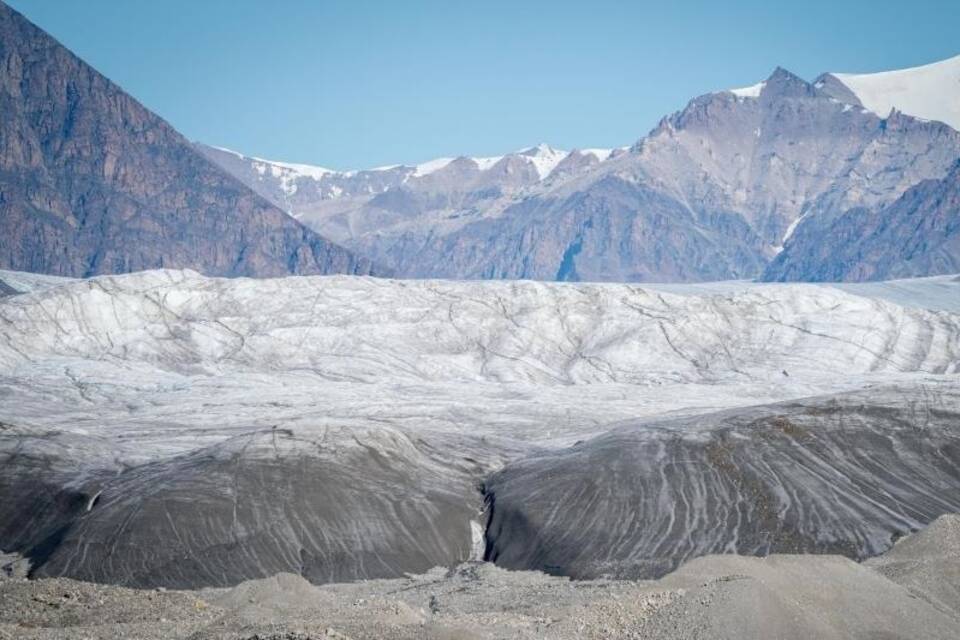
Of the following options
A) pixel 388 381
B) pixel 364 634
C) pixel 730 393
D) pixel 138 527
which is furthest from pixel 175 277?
pixel 364 634

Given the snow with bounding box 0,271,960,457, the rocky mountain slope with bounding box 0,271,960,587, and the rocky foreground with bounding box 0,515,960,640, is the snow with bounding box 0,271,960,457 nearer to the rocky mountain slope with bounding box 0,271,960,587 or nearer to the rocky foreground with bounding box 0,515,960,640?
the rocky mountain slope with bounding box 0,271,960,587

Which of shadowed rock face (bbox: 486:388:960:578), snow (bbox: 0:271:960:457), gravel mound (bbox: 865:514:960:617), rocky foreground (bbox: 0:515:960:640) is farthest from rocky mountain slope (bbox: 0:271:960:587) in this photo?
rocky foreground (bbox: 0:515:960:640)

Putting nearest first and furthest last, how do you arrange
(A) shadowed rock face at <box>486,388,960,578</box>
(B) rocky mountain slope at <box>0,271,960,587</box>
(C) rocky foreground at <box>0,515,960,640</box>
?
1. (C) rocky foreground at <box>0,515,960,640</box>
2. (A) shadowed rock face at <box>486,388,960,578</box>
3. (B) rocky mountain slope at <box>0,271,960,587</box>

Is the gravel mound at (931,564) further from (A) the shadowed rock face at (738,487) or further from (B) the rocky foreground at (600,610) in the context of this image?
(A) the shadowed rock face at (738,487)

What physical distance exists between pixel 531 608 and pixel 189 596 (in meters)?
12.5

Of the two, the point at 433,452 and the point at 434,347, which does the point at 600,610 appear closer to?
the point at 433,452

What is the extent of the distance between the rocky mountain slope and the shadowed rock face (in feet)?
0.49

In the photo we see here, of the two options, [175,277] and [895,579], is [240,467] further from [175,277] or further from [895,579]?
[175,277]

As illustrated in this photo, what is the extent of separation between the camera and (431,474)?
70250 millimetres

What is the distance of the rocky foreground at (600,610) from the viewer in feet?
117

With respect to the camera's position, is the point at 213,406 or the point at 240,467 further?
the point at 213,406

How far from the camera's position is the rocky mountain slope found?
194 ft

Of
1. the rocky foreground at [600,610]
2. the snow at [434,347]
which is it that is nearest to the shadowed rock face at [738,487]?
the rocky foreground at [600,610]

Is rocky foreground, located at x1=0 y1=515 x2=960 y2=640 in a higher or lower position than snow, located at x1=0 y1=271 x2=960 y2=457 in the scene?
higher
